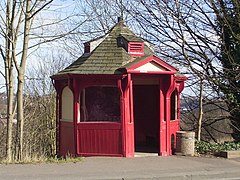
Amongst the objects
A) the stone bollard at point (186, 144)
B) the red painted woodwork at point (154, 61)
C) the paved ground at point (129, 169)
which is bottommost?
the paved ground at point (129, 169)

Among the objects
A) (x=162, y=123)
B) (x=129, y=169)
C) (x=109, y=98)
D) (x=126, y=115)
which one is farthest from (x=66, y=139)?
(x=129, y=169)

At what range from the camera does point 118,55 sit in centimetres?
1425

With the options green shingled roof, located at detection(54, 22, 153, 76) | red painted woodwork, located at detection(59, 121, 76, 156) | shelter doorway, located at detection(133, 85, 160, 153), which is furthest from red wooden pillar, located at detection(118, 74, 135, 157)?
shelter doorway, located at detection(133, 85, 160, 153)

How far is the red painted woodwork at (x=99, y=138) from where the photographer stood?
43.6ft

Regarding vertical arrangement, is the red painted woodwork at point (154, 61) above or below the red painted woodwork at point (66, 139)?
above

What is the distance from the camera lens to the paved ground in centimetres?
998

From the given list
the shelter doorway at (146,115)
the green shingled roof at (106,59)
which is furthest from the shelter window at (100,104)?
the shelter doorway at (146,115)

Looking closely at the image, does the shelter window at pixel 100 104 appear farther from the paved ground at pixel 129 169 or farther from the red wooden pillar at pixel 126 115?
the paved ground at pixel 129 169

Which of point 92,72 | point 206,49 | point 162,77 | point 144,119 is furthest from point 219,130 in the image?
point 92,72

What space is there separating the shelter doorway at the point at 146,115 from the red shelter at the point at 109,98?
933 millimetres

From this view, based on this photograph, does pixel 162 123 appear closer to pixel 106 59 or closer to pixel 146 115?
pixel 146 115

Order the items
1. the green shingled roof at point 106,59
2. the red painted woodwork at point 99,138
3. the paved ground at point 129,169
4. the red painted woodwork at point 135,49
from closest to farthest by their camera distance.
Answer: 1. the paved ground at point 129,169
2. the red painted woodwork at point 99,138
3. the green shingled roof at point 106,59
4. the red painted woodwork at point 135,49

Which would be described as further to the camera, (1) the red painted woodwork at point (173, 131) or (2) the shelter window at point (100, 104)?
(1) the red painted woodwork at point (173, 131)

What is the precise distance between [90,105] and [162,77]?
2.37 m
